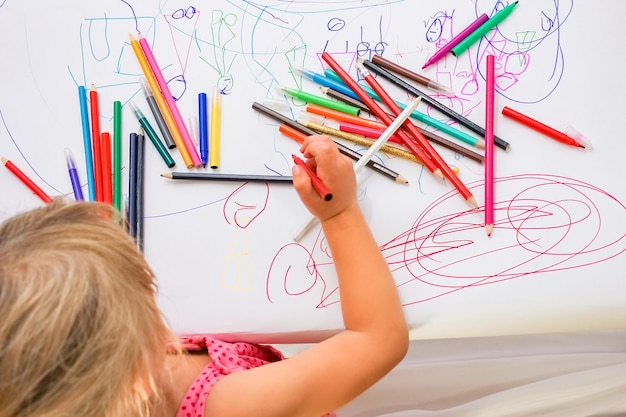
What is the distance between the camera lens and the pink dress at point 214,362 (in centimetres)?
52

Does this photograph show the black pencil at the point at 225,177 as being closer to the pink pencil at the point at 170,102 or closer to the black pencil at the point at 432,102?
the pink pencil at the point at 170,102

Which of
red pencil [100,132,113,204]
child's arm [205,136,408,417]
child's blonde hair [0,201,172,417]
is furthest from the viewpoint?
red pencil [100,132,113,204]

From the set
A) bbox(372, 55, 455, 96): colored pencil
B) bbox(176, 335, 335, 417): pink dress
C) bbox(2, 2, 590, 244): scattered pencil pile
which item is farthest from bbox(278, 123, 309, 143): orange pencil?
bbox(176, 335, 335, 417): pink dress

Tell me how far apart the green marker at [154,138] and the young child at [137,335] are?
0.11 metres

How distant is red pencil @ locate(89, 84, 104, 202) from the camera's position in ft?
2.02

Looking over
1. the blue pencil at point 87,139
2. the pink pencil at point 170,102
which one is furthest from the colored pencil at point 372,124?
the blue pencil at point 87,139

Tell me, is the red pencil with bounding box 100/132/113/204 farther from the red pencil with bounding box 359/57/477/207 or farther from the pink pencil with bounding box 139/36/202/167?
the red pencil with bounding box 359/57/477/207

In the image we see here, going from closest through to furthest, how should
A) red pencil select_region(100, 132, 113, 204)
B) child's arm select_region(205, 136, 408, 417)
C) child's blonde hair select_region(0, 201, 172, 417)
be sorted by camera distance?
child's blonde hair select_region(0, 201, 172, 417), child's arm select_region(205, 136, 408, 417), red pencil select_region(100, 132, 113, 204)

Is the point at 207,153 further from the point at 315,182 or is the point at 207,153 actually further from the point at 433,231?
the point at 433,231

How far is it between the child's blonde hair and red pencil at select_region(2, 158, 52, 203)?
0.21 meters

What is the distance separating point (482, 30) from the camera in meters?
0.60

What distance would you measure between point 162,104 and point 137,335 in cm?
28

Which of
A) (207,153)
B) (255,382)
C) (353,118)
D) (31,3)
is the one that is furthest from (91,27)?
(255,382)

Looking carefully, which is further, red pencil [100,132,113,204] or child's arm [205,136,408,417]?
red pencil [100,132,113,204]
